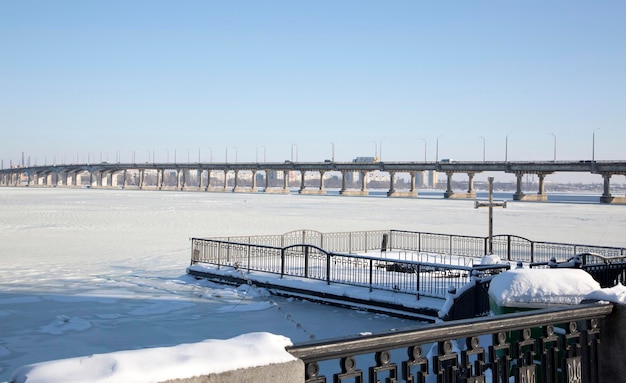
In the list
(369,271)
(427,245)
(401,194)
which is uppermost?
(369,271)

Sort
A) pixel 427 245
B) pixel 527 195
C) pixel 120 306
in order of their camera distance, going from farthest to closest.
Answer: pixel 527 195 < pixel 427 245 < pixel 120 306

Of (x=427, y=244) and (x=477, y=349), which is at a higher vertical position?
(x=477, y=349)

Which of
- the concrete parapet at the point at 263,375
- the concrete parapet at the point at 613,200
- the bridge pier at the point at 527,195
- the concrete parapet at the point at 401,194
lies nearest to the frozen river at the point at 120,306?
the concrete parapet at the point at 263,375

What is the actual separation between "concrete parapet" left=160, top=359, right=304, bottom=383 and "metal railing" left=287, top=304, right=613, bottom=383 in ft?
0.40

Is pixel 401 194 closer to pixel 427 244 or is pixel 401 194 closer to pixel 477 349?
pixel 427 244

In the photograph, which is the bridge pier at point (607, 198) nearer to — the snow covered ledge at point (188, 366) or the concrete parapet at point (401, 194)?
the concrete parapet at point (401, 194)

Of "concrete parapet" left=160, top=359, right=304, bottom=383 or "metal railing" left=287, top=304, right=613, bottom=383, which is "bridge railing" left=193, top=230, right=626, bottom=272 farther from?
"concrete parapet" left=160, top=359, right=304, bottom=383

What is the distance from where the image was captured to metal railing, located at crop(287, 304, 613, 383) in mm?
3812

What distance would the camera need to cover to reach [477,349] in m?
4.46

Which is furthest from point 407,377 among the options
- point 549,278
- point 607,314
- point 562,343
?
point 549,278

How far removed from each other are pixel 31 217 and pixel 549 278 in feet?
167

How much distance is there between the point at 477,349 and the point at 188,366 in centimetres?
219

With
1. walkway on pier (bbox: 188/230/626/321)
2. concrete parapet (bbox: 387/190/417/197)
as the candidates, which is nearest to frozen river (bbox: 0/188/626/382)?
walkway on pier (bbox: 188/230/626/321)

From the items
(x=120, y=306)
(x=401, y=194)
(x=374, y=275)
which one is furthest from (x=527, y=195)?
(x=120, y=306)
